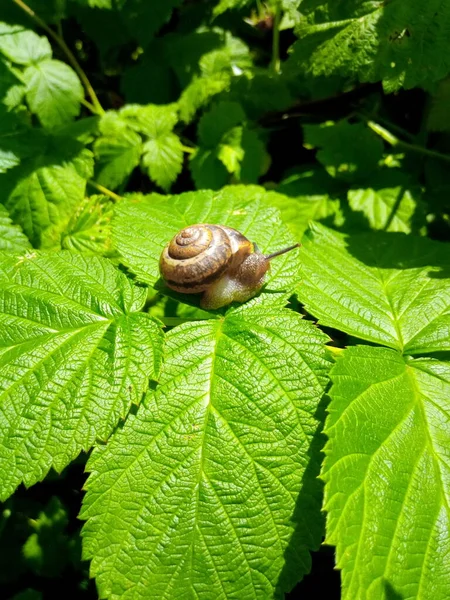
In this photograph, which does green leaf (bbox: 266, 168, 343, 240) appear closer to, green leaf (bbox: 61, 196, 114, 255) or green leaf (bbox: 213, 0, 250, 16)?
green leaf (bbox: 61, 196, 114, 255)

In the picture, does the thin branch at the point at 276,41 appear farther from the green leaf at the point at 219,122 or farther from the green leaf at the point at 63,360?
the green leaf at the point at 63,360

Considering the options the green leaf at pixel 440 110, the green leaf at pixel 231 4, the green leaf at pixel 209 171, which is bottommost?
the green leaf at pixel 209 171

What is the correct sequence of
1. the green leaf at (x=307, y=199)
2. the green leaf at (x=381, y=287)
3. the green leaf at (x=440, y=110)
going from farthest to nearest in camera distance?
the green leaf at (x=440, y=110)
the green leaf at (x=307, y=199)
the green leaf at (x=381, y=287)

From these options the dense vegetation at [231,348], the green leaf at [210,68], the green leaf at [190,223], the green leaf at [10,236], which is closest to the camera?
the dense vegetation at [231,348]

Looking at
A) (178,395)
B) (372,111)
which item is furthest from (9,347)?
(372,111)

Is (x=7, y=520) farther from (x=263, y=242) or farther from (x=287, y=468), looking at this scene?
(x=263, y=242)

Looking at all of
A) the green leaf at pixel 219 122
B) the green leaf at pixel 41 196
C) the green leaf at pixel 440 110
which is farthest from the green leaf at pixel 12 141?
the green leaf at pixel 440 110

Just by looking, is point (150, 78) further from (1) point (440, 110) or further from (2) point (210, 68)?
(1) point (440, 110)
